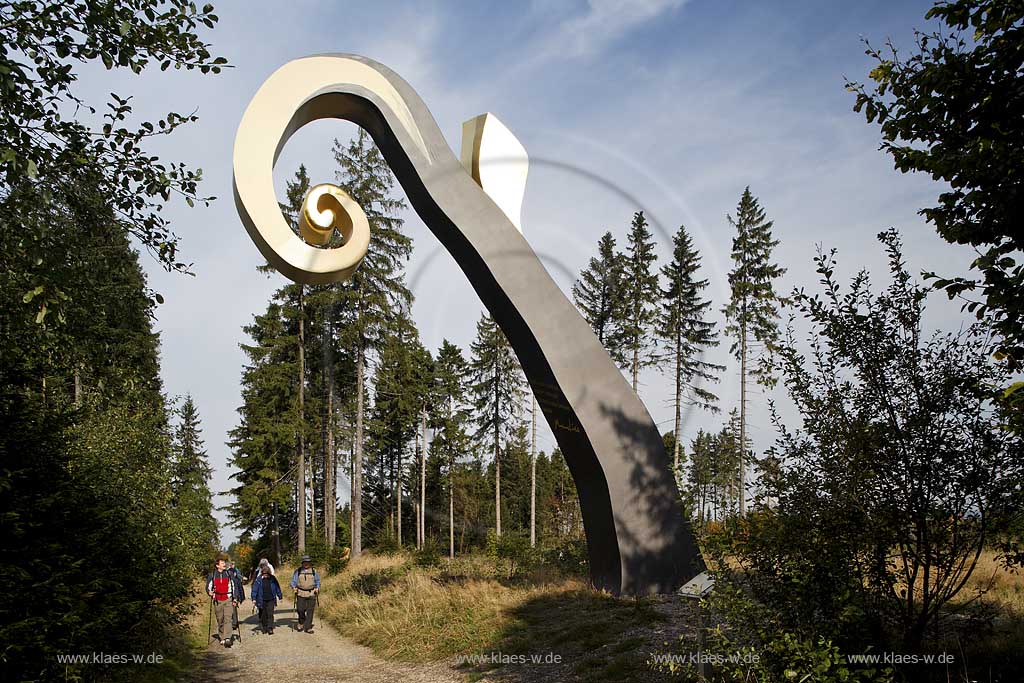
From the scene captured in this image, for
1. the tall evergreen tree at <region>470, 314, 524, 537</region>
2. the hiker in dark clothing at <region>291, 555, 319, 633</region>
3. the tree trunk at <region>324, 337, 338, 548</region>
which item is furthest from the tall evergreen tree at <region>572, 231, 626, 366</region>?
the tree trunk at <region>324, 337, 338, 548</region>

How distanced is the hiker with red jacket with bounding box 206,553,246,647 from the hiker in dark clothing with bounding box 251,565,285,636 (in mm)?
807

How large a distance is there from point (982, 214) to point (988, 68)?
2.91 feet

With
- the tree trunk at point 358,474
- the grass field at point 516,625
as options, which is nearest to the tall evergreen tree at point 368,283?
the tree trunk at point 358,474

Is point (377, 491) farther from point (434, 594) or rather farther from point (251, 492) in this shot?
point (434, 594)

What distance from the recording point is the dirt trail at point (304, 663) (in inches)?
314

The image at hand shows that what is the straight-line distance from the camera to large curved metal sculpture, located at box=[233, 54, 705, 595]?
8.78 meters

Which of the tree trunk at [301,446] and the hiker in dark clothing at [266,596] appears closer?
the hiker in dark clothing at [266,596]

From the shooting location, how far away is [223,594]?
1081 centimetres

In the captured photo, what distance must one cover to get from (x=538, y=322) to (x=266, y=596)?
6776 millimetres

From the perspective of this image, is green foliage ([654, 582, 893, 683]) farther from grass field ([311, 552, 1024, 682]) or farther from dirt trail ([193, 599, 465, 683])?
dirt trail ([193, 599, 465, 683])

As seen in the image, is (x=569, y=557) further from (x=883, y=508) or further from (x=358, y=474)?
(x=358, y=474)

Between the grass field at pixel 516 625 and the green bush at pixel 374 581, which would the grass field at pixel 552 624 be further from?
the green bush at pixel 374 581

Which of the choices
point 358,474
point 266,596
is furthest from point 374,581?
point 358,474

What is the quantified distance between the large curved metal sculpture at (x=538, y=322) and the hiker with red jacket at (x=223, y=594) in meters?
5.31
